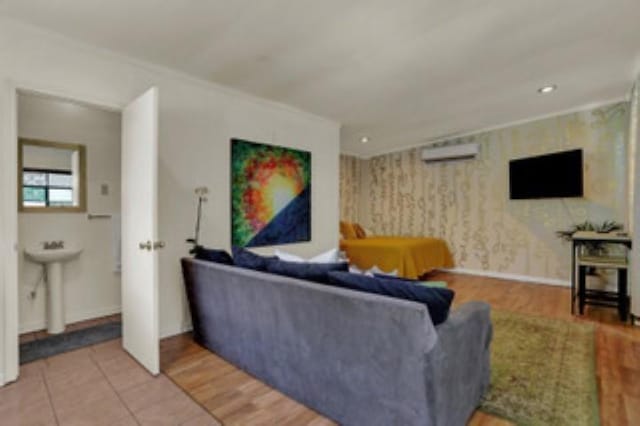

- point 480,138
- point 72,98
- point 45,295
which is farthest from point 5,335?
point 480,138

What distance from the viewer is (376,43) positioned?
8.82ft

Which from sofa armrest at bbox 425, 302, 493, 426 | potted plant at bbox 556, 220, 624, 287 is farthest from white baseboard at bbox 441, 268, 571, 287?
sofa armrest at bbox 425, 302, 493, 426

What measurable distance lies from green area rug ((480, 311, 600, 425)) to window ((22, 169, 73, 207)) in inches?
164

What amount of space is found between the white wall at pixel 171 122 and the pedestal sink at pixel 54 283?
879 mm

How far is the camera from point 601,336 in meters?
2.96

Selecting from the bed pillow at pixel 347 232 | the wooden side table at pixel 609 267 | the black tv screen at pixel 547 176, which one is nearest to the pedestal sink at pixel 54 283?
the bed pillow at pixel 347 232

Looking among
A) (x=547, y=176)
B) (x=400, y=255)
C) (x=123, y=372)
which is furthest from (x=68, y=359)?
(x=547, y=176)

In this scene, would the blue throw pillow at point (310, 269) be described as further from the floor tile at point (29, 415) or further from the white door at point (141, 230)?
the floor tile at point (29, 415)

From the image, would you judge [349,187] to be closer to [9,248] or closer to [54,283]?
[54,283]

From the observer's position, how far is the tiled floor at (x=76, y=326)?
9.86ft

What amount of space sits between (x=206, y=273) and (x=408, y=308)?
5.65ft

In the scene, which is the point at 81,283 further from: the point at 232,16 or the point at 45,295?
the point at 232,16

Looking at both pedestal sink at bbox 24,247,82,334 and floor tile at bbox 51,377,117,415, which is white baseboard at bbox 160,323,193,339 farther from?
pedestal sink at bbox 24,247,82,334

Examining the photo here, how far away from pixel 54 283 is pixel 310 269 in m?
2.75
